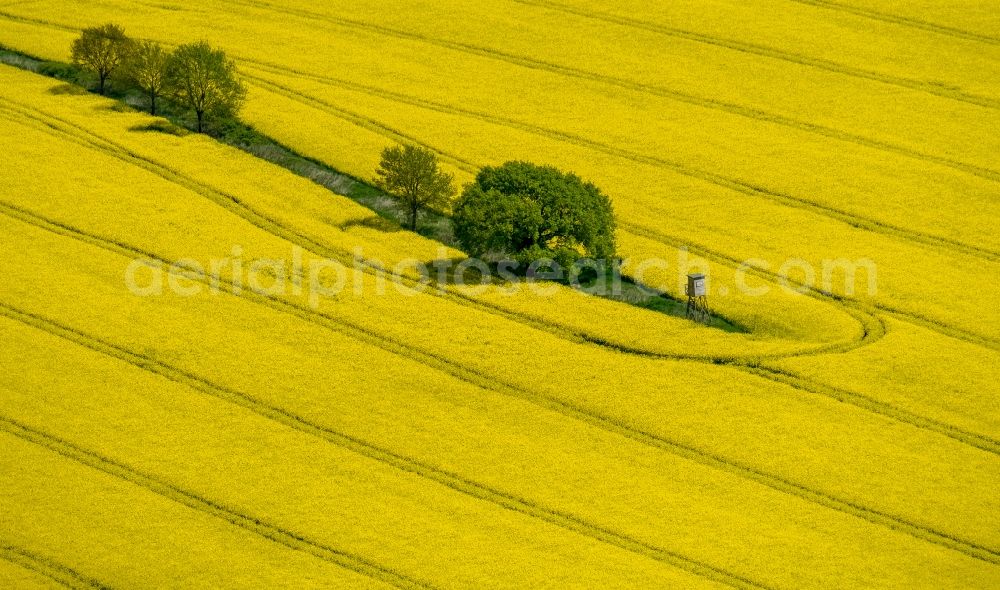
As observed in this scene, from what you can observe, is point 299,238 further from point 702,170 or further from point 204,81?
point 702,170

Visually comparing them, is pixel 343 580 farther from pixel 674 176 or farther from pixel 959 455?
pixel 674 176

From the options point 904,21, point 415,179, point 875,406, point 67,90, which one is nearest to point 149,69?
point 67,90

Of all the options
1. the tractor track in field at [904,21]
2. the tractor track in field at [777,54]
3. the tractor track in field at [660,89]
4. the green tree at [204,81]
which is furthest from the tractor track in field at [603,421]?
the tractor track in field at [904,21]

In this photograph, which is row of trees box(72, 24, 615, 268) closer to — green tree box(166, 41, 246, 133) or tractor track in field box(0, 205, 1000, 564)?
green tree box(166, 41, 246, 133)

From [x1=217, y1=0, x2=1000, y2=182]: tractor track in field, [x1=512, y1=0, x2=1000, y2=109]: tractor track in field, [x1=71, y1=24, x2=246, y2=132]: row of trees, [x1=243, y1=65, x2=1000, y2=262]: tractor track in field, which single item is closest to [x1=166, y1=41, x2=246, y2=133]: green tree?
[x1=71, y1=24, x2=246, y2=132]: row of trees

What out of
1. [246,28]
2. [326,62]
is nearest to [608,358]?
[326,62]
